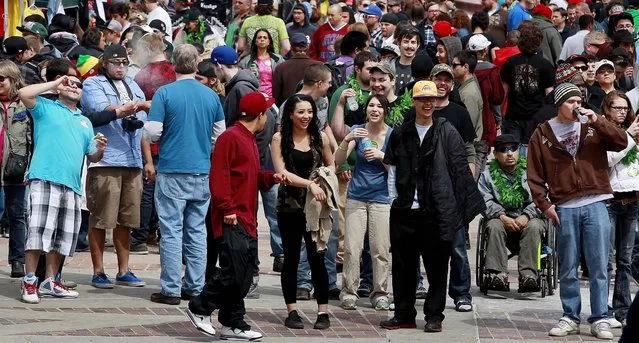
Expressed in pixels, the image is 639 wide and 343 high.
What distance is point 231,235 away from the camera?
436 inches

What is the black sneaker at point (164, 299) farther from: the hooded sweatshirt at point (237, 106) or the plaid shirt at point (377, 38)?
the plaid shirt at point (377, 38)

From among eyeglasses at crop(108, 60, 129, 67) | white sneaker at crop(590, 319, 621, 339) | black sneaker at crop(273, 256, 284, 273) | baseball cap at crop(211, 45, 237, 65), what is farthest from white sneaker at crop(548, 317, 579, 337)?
eyeglasses at crop(108, 60, 129, 67)

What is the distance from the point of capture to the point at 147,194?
15406 millimetres

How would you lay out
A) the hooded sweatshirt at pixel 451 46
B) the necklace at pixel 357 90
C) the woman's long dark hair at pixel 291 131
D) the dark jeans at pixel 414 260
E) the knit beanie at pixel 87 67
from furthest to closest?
the hooded sweatshirt at pixel 451 46
the knit beanie at pixel 87 67
the necklace at pixel 357 90
the woman's long dark hair at pixel 291 131
the dark jeans at pixel 414 260

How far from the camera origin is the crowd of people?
11523 millimetres

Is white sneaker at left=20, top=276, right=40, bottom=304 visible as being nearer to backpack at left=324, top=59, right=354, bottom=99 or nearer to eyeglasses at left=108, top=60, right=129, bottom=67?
eyeglasses at left=108, top=60, right=129, bottom=67

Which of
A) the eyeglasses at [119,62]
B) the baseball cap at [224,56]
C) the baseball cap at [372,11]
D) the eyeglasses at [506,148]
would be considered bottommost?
the eyeglasses at [506,148]

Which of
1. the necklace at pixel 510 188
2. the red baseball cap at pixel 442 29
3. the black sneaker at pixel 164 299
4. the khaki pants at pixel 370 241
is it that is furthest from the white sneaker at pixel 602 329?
the red baseball cap at pixel 442 29

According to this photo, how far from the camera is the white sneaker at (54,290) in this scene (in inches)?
496

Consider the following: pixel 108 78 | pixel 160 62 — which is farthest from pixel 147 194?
pixel 108 78

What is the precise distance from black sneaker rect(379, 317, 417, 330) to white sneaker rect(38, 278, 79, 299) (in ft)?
8.82

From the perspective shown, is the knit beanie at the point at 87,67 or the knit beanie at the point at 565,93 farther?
the knit beanie at the point at 87,67

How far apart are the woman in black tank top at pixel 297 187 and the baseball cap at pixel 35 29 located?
672 centimetres

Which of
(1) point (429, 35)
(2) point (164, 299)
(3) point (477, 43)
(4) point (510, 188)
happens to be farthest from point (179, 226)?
(1) point (429, 35)
